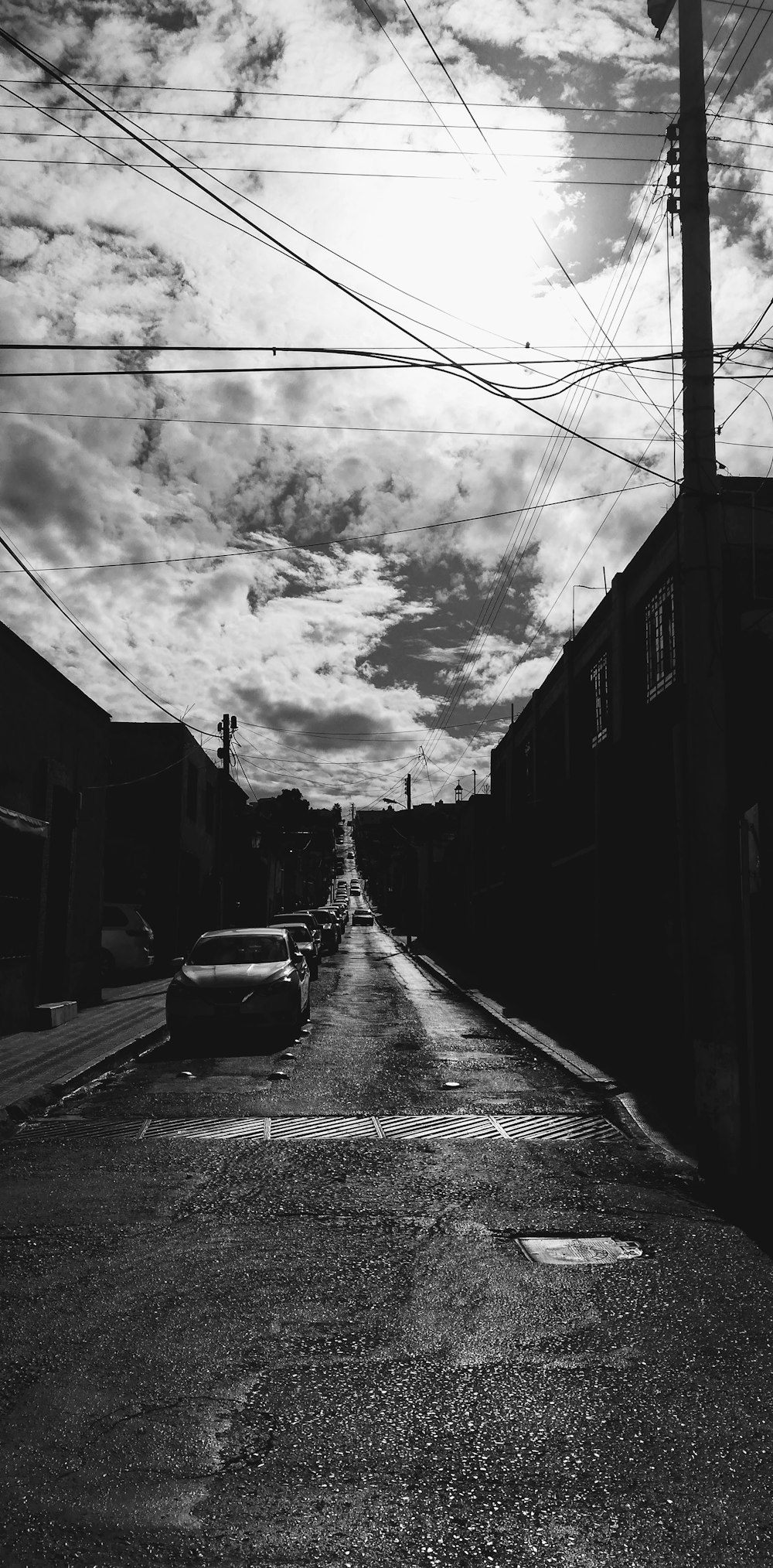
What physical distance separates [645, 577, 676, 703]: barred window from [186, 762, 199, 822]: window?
2249 cm

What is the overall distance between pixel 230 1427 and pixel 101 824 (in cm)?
1789

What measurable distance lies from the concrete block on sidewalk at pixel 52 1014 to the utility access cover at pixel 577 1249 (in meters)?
11.4

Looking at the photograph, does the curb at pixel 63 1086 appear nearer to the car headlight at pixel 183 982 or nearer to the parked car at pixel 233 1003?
the parked car at pixel 233 1003

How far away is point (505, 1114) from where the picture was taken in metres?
9.70

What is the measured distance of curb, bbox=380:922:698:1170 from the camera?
8.42 m

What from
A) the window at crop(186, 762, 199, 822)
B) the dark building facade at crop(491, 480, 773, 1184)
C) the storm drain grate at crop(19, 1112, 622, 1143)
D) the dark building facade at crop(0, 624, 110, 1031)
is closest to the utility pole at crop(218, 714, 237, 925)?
the window at crop(186, 762, 199, 822)

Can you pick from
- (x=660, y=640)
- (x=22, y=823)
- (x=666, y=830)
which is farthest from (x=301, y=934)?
(x=22, y=823)

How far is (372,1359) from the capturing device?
4.28 meters

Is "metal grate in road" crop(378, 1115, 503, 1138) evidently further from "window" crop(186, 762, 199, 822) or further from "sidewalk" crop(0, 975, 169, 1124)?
"window" crop(186, 762, 199, 822)

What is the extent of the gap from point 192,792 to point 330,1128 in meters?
30.6

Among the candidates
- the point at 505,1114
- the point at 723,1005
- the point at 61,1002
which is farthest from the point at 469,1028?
the point at 723,1005

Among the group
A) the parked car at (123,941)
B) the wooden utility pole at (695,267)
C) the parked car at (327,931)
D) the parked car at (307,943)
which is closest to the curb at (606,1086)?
the wooden utility pole at (695,267)

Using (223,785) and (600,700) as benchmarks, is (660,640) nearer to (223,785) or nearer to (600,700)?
(600,700)

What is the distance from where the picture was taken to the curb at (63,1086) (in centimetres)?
923
